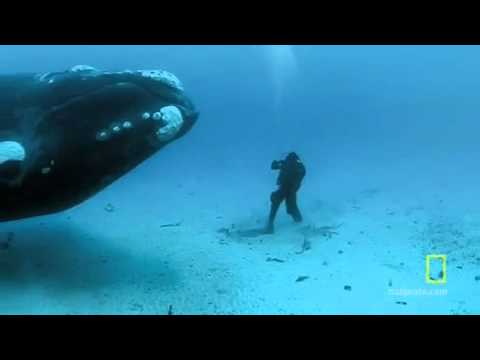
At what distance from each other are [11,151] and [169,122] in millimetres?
1806

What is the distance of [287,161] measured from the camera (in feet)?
27.5

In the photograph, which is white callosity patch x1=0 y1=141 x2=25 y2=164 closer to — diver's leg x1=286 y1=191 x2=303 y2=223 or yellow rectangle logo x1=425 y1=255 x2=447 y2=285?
diver's leg x1=286 y1=191 x2=303 y2=223

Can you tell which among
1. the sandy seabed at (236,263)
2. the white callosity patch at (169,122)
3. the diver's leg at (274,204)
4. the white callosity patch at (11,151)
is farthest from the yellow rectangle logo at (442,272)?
the white callosity patch at (11,151)

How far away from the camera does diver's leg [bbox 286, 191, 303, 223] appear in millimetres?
8734

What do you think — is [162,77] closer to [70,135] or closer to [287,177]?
[70,135]

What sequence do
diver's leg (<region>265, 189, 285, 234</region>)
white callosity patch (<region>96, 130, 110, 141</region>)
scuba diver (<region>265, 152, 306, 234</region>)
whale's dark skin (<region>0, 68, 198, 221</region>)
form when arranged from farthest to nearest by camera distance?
1. diver's leg (<region>265, 189, 285, 234</region>)
2. scuba diver (<region>265, 152, 306, 234</region>)
3. white callosity patch (<region>96, 130, 110, 141</region>)
4. whale's dark skin (<region>0, 68, 198, 221</region>)

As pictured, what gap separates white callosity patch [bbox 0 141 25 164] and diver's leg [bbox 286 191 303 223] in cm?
507

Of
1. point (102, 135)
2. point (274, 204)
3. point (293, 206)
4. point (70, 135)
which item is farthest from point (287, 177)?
point (70, 135)

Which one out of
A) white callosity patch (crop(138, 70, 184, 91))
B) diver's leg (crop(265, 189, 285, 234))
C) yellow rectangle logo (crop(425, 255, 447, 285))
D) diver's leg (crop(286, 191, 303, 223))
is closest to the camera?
yellow rectangle logo (crop(425, 255, 447, 285))

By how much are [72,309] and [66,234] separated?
252cm

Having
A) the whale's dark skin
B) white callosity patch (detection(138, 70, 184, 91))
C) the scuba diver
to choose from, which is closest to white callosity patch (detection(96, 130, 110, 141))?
the whale's dark skin

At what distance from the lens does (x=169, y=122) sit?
5480 mm

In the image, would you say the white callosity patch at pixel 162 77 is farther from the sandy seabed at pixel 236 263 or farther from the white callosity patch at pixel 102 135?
the sandy seabed at pixel 236 263
